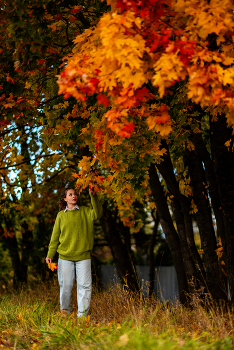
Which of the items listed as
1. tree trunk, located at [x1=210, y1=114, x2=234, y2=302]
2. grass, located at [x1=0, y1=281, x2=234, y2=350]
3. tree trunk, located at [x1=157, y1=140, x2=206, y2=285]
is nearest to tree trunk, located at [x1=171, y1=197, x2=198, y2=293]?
tree trunk, located at [x1=157, y1=140, x2=206, y2=285]

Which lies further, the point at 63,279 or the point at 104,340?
the point at 63,279

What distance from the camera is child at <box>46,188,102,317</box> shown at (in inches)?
195

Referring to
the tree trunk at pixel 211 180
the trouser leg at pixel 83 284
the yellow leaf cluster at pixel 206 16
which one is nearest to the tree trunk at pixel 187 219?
the tree trunk at pixel 211 180

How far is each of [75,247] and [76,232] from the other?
0.19 metres

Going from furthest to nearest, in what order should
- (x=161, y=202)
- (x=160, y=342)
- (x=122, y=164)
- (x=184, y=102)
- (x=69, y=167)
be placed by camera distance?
(x=69, y=167) → (x=161, y=202) → (x=184, y=102) → (x=122, y=164) → (x=160, y=342)

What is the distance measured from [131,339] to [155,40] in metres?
2.34

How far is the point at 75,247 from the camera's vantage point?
497cm

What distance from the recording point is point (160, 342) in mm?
2869

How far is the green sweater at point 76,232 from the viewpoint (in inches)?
196

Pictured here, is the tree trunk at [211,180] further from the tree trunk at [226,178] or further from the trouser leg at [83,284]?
the trouser leg at [83,284]

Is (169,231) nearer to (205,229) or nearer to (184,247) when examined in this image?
(184,247)

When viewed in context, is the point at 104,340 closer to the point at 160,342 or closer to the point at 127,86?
the point at 160,342

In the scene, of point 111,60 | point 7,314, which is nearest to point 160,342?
point 111,60

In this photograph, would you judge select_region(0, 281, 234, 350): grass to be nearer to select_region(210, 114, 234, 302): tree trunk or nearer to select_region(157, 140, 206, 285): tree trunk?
select_region(210, 114, 234, 302): tree trunk
